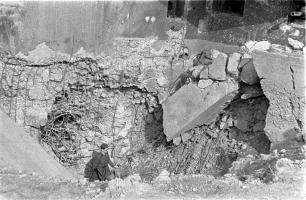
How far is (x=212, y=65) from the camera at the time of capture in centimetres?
683

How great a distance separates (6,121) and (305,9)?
443 cm

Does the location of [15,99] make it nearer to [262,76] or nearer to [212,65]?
[212,65]

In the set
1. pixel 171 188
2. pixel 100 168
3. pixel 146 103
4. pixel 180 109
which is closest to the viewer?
pixel 171 188

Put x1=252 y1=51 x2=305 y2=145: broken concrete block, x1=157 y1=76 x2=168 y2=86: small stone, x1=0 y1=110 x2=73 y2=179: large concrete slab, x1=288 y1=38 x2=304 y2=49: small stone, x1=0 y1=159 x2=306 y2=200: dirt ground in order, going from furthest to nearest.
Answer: x1=157 y1=76 x2=168 y2=86: small stone
x1=288 y1=38 x2=304 y2=49: small stone
x1=252 y1=51 x2=305 y2=145: broken concrete block
x1=0 y1=110 x2=73 y2=179: large concrete slab
x1=0 y1=159 x2=306 y2=200: dirt ground

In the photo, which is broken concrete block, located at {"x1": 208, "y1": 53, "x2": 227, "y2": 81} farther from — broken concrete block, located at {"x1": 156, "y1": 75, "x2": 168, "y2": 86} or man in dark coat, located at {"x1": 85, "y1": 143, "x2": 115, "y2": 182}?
man in dark coat, located at {"x1": 85, "y1": 143, "x2": 115, "y2": 182}

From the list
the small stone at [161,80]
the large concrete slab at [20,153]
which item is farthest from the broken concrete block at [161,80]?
the large concrete slab at [20,153]

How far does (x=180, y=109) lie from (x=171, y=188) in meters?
2.20

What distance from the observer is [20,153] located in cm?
600

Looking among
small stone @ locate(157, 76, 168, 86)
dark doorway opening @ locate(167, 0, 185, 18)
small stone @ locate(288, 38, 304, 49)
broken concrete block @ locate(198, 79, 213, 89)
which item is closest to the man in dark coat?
small stone @ locate(157, 76, 168, 86)

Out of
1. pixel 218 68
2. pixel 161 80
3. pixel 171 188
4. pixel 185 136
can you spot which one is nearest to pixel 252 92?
pixel 218 68

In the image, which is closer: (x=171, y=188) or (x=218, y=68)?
(x=171, y=188)

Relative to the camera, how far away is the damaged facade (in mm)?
6449

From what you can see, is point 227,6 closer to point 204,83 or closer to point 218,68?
point 218,68

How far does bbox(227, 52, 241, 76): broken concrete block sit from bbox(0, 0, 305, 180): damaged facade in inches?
0.6
